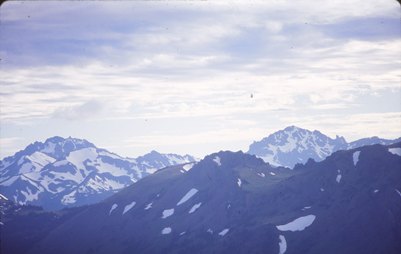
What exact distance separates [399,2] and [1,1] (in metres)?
12.5

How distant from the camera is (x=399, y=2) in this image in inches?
611

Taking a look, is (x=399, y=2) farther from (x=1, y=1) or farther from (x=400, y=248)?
(x=400, y=248)

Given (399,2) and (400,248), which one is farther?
(400,248)

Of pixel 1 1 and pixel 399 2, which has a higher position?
pixel 1 1

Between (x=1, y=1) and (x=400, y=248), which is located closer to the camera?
(x=1, y=1)

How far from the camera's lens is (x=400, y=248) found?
197 m

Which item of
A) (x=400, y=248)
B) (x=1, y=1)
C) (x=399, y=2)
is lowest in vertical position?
(x=400, y=248)

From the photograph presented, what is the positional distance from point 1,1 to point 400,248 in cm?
20777

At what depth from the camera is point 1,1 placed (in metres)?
15.7

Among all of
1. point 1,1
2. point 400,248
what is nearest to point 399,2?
point 1,1

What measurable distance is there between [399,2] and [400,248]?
203m

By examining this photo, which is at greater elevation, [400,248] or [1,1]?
[1,1]
